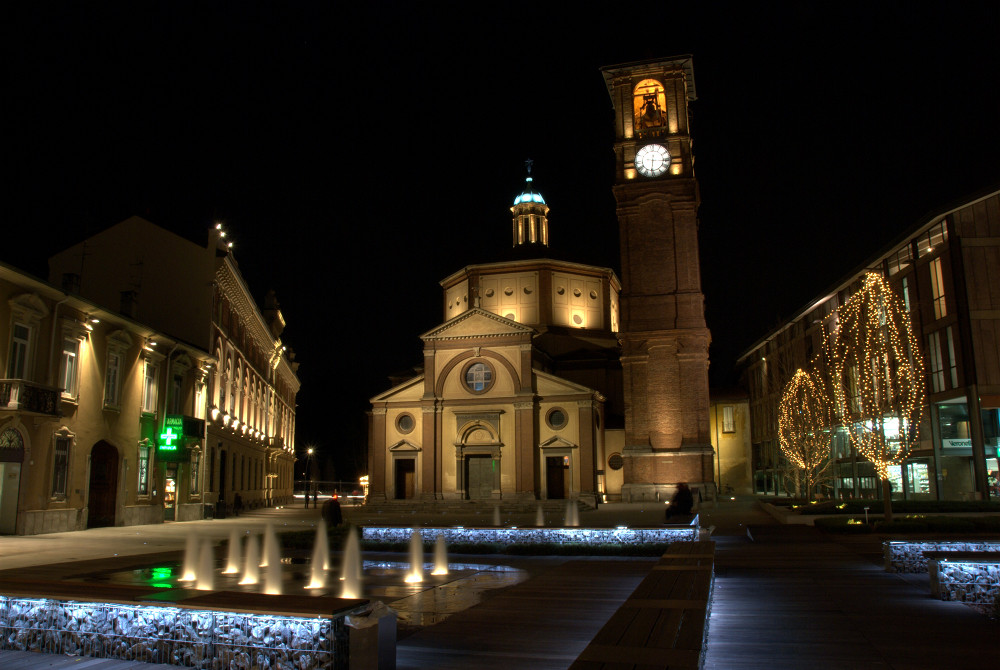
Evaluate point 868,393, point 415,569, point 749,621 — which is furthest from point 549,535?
point 868,393

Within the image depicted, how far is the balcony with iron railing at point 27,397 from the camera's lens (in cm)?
2097

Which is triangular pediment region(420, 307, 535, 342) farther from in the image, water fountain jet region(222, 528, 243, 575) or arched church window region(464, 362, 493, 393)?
water fountain jet region(222, 528, 243, 575)

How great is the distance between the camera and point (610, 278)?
2448 inches

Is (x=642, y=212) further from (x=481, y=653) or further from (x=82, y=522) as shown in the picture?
(x=481, y=653)

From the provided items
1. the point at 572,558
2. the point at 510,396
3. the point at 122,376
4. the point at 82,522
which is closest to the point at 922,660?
the point at 572,558

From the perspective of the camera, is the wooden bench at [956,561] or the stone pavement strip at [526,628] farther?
the wooden bench at [956,561]

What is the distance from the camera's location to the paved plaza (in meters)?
6.55

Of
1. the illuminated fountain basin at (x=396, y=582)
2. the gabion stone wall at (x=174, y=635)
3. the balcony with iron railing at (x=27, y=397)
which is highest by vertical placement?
the balcony with iron railing at (x=27, y=397)

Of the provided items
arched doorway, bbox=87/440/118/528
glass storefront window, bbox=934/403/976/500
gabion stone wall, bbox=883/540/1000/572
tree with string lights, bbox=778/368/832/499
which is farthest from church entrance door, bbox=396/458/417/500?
gabion stone wall, bbox=883/540/1000/572

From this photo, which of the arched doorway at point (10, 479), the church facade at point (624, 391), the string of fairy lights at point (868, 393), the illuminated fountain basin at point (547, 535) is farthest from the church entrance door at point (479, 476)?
the illuminated fountain basin at point (547, 535)

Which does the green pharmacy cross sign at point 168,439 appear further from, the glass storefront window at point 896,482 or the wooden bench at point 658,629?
the glass storefront window at point 896,482

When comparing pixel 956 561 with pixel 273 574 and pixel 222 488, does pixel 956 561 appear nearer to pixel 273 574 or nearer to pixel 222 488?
pixel 273 574

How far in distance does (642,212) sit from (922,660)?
4254cm

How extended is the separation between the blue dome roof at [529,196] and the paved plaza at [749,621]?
178 ft
